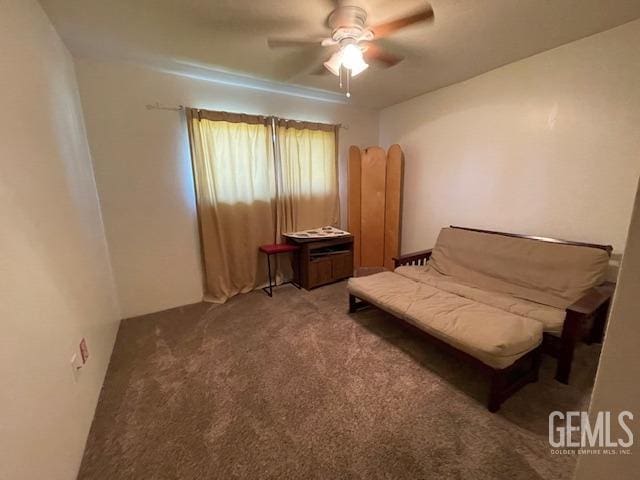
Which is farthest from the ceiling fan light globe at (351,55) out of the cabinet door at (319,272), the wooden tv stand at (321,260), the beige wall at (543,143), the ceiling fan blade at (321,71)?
the cabinet door at (319,272)

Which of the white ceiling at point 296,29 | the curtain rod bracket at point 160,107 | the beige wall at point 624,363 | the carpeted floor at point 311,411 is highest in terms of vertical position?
the white ceiling at point 296,29

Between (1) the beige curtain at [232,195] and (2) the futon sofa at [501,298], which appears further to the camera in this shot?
(1) the beige curtain at [232,195]

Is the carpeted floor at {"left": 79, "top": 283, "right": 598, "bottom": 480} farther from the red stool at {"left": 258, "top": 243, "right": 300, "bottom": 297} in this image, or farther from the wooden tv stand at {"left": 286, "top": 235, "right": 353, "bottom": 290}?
the wooden tv stand at {"left": 286, "top": 235, "right": 353, "bottom": 290}

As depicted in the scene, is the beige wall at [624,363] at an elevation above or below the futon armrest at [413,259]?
above

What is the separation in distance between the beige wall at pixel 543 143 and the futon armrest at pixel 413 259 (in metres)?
0.57

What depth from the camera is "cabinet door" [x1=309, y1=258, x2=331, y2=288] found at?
10.8ft

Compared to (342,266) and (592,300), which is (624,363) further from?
(342,266)

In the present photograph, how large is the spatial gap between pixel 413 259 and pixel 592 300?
56.2 inches

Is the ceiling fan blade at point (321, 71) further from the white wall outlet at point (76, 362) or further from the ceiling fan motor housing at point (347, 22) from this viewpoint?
the white wall outlet at point (76, 362)

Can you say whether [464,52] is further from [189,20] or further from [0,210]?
[0,210]

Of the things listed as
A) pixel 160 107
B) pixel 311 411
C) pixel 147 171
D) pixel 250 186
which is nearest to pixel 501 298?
pixel 311 411

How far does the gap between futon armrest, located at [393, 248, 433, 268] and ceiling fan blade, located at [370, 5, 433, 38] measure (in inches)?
76.9

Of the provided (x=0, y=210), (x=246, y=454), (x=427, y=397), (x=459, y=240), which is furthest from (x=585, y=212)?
(x=0, y=210)

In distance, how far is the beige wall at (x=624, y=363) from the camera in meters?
0.54
